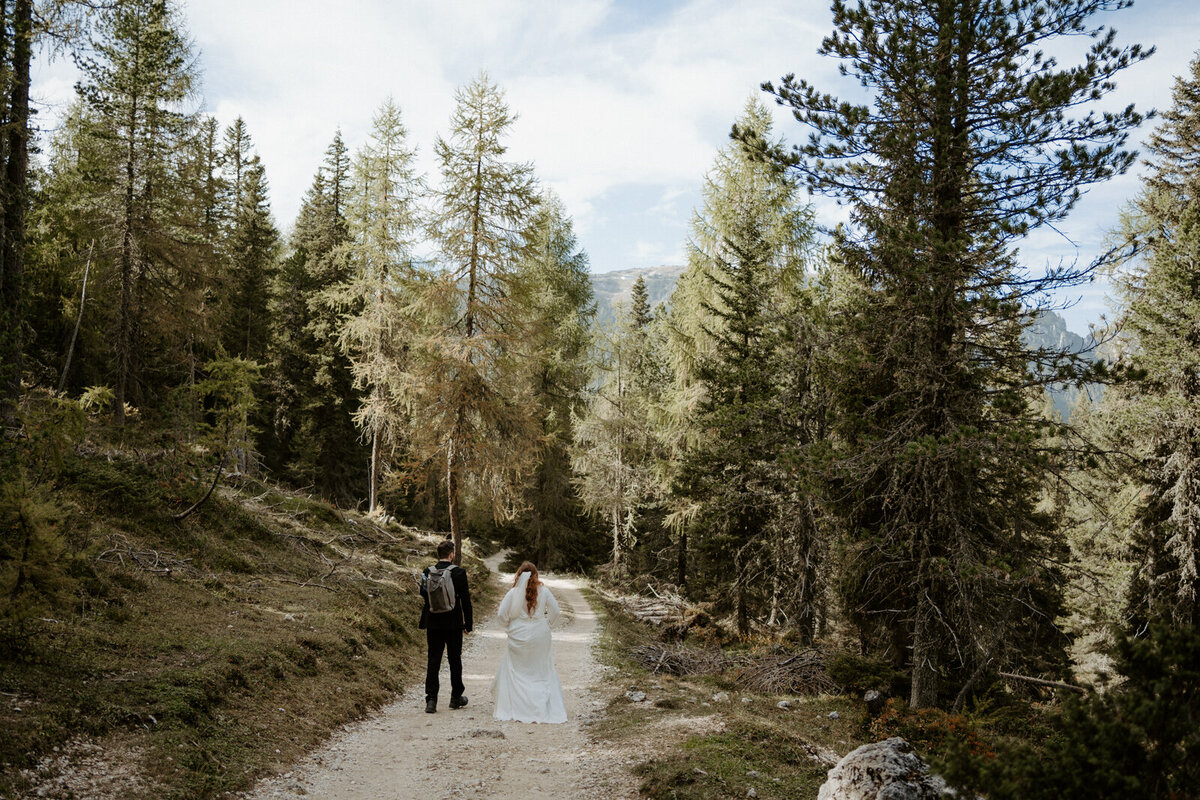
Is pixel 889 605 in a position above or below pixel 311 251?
below

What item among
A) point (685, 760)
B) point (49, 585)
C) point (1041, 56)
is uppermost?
point (1041, 56)

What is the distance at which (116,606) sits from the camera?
7980 mm

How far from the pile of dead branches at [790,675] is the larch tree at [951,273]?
5.66ft

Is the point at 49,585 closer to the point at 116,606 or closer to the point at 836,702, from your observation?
the point at 116,606

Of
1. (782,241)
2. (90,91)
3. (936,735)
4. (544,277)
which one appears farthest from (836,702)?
(544,277)

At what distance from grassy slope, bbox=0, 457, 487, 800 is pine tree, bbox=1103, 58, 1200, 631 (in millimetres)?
16777

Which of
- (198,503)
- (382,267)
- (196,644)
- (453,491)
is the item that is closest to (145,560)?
(198,503)

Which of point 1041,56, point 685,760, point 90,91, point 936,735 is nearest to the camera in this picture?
point 685,760

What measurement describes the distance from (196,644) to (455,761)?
3.59 m

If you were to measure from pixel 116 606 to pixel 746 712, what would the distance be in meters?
8.06

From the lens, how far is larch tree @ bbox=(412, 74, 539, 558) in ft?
56.1

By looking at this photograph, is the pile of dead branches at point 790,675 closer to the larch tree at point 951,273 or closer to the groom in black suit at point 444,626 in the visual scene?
the larch tree at point 951,273

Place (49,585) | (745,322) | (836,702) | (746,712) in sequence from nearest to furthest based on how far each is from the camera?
(49,585) → (746,712) → (836,702) → (745,322)

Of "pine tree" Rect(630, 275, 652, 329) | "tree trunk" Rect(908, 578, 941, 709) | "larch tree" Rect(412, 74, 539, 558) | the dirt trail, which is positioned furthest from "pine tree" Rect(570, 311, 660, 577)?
the dirt trail
